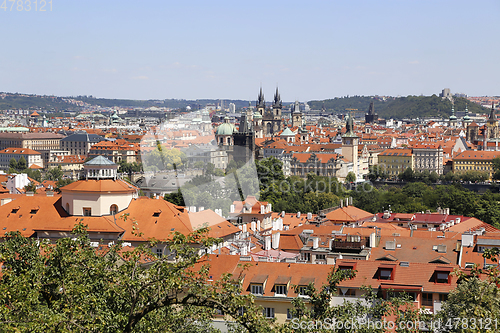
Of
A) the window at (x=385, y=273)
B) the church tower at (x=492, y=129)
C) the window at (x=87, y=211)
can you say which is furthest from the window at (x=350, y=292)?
the church tower at (x=492, y=129)

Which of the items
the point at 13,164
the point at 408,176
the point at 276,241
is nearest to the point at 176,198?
the point at 276,241

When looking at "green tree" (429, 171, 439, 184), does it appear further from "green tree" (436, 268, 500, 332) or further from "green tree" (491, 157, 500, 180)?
"green tree" (436, 268, 500, 332)

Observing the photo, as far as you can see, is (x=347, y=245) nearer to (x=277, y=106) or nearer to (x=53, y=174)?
(x=53, y=174)

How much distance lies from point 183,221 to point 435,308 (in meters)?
13.2

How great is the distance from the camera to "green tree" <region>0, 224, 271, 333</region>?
1120 cm

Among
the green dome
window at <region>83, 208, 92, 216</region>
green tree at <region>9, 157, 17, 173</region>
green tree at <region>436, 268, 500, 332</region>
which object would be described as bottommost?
green tree at <region>9, 157, 17, 173</region>

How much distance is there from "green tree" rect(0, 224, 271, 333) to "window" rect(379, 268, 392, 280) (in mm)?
5943

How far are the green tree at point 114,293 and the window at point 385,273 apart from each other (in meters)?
5.94

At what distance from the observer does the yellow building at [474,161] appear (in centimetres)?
8988

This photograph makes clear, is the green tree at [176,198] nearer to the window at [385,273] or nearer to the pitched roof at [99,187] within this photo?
the pitched roof at [99,187]

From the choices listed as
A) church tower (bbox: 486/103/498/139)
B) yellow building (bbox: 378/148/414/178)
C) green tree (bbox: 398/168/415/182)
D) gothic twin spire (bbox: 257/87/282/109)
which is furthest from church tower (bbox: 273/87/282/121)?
green tree (bbox: 398/168/415/182)

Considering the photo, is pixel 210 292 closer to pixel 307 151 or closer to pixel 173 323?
pixel 173 323

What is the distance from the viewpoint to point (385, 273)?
19328 mm

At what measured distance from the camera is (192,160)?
71.2 metres
